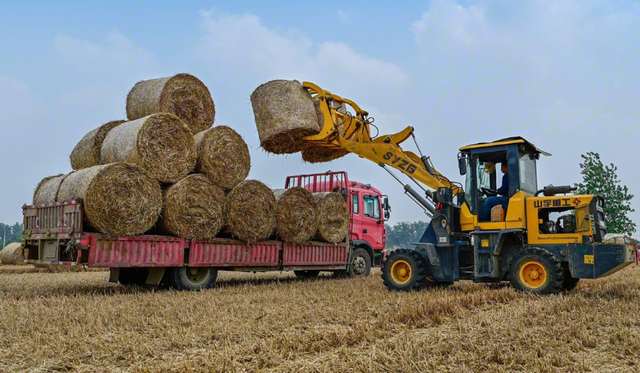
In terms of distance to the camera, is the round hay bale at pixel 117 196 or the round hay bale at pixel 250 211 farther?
the round hay bale at pixel 250 211

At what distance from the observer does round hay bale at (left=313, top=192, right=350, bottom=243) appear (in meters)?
12.5

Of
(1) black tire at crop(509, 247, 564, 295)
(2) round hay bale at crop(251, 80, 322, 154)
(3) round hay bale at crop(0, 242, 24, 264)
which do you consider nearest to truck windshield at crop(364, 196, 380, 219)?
(2) round hay bale at crop(251, 80, 322, 154)

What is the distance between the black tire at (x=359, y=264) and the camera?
13.7 meters

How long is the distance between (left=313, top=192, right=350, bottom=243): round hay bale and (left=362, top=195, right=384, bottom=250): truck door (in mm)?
1204

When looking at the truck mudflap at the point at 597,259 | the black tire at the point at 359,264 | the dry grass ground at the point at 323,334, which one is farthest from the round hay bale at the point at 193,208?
the truck mudflap at the point at 597,259

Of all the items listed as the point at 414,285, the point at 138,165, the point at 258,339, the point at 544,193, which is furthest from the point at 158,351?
the point at 544,193

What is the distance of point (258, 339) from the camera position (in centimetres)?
498

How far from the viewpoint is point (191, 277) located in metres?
10.4

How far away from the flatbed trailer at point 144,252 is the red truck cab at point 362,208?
2.06 metres

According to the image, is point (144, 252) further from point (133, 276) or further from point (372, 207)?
point (372, 207)

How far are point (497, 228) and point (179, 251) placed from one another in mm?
5406

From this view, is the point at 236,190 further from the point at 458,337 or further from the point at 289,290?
the point at 458,337

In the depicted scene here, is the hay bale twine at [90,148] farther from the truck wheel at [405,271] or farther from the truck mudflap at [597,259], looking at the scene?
the truck mudflap at [597,259]

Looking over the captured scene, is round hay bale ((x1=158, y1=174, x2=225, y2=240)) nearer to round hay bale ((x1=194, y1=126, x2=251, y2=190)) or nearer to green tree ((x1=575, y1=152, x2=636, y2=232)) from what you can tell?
round hay bale ((x1=194, y1=126, x2=251, y2=190))
